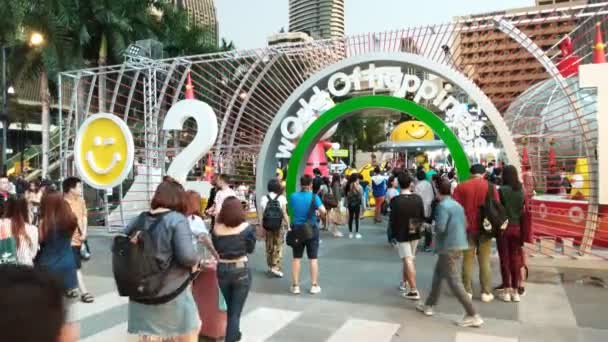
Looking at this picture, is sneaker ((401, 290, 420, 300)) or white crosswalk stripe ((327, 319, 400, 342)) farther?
sneaker ((401, 290, 420, 300))

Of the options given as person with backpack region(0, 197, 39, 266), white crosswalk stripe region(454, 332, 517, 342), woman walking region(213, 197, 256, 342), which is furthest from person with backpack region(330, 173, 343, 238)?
person with backpack region(0, 197, 39, 266)

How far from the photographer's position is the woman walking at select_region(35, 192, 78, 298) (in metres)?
4.59

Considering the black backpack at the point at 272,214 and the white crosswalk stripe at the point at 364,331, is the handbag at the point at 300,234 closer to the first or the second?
the black backpack at the point at 272,214

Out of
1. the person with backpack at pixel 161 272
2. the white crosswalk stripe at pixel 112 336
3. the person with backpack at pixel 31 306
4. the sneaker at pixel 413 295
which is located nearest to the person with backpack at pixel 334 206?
the sneaker at pixel 413 295

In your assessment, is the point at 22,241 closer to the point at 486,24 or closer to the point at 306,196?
the point at 306,196

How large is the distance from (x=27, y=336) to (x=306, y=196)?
5.63 m

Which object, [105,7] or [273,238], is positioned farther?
[105,7]

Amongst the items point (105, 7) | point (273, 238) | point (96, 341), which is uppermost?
point (105, 7)

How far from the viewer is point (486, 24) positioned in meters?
8.72

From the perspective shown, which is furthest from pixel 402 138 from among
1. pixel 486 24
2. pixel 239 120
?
pixel 486 24

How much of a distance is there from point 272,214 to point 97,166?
602cm

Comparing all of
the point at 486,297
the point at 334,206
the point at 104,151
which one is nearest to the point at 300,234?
the point at 486,297

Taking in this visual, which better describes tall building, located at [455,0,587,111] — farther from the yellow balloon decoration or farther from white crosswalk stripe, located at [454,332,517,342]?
the yellow balloon decoration

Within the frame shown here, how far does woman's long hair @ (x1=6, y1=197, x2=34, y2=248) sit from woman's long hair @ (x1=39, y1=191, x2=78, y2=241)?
15 cm
